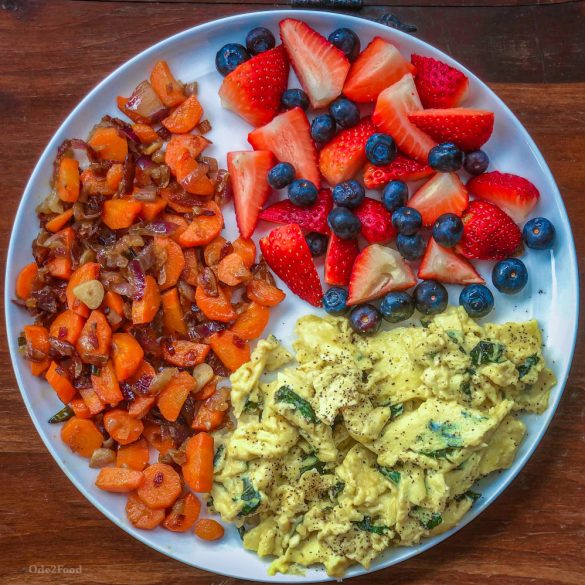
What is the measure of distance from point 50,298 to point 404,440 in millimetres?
1396

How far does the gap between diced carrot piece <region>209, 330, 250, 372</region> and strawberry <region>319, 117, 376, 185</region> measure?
690 millimetres

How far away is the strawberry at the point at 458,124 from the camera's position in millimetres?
2258

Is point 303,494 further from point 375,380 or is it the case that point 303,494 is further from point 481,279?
point 481,279

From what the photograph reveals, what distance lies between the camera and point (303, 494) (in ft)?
7.43

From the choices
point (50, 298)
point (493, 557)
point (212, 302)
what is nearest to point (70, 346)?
point (50, 298)

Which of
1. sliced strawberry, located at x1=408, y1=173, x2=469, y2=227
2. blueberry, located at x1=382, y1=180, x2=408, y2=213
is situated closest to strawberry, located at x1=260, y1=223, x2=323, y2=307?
blueberry, located at x1=382, y1=180, x2=408, y2=213

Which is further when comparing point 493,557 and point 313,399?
point 493,557

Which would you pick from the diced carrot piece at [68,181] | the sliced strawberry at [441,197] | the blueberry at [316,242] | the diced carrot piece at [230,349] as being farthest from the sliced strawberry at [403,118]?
the diced carrot piece at [68,181]

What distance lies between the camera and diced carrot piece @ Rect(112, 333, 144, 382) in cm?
231

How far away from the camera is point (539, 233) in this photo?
2291 mm

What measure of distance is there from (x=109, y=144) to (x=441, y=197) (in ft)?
4.09

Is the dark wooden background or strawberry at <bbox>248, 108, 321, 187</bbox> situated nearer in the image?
strawberry at <bbox>248, 108, 321, 187</bbox>

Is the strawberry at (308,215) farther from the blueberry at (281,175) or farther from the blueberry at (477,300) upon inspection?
the blueberry at (477,300)

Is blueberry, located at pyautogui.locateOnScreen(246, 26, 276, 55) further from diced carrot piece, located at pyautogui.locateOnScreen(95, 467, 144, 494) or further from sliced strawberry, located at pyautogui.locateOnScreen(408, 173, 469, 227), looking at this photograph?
diced carrot piece, located at pyautogui.locateOnScreen(95, 467, 144, 494)
